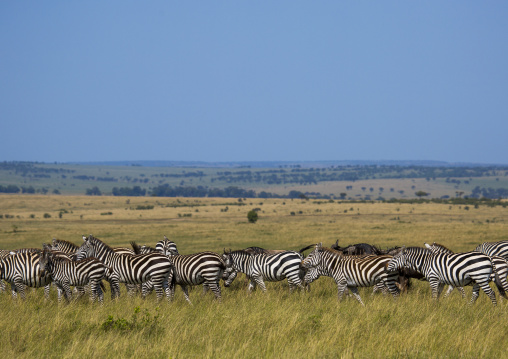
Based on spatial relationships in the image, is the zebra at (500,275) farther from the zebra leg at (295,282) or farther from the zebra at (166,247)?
the zebra at (166,247)

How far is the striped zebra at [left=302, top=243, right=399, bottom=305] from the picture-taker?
12.9 m

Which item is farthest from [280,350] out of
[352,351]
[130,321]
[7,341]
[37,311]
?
[37,311]

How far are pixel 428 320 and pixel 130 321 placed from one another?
17.9ft

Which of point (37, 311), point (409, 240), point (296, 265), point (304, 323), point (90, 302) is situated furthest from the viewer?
point (409, 240)

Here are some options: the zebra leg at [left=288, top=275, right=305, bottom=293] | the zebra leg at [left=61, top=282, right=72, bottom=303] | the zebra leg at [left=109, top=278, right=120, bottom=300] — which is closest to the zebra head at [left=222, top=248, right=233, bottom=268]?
the zebra leg at [left=288, top=275, right=305, bottom=293]

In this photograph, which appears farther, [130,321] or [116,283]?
[116,283]

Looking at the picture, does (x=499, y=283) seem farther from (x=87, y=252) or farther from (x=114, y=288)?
(x=87, y=252)

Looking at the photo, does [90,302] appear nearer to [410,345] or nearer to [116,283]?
[116,283]

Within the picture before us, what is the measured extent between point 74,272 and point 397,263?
7.17 m

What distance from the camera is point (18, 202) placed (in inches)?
3701

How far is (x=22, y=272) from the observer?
1298 centimetres

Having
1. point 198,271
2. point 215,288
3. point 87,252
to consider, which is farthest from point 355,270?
point 87,252

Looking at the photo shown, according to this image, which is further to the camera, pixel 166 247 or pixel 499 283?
pixel 166 247

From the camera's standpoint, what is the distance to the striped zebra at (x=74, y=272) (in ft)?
40.5
